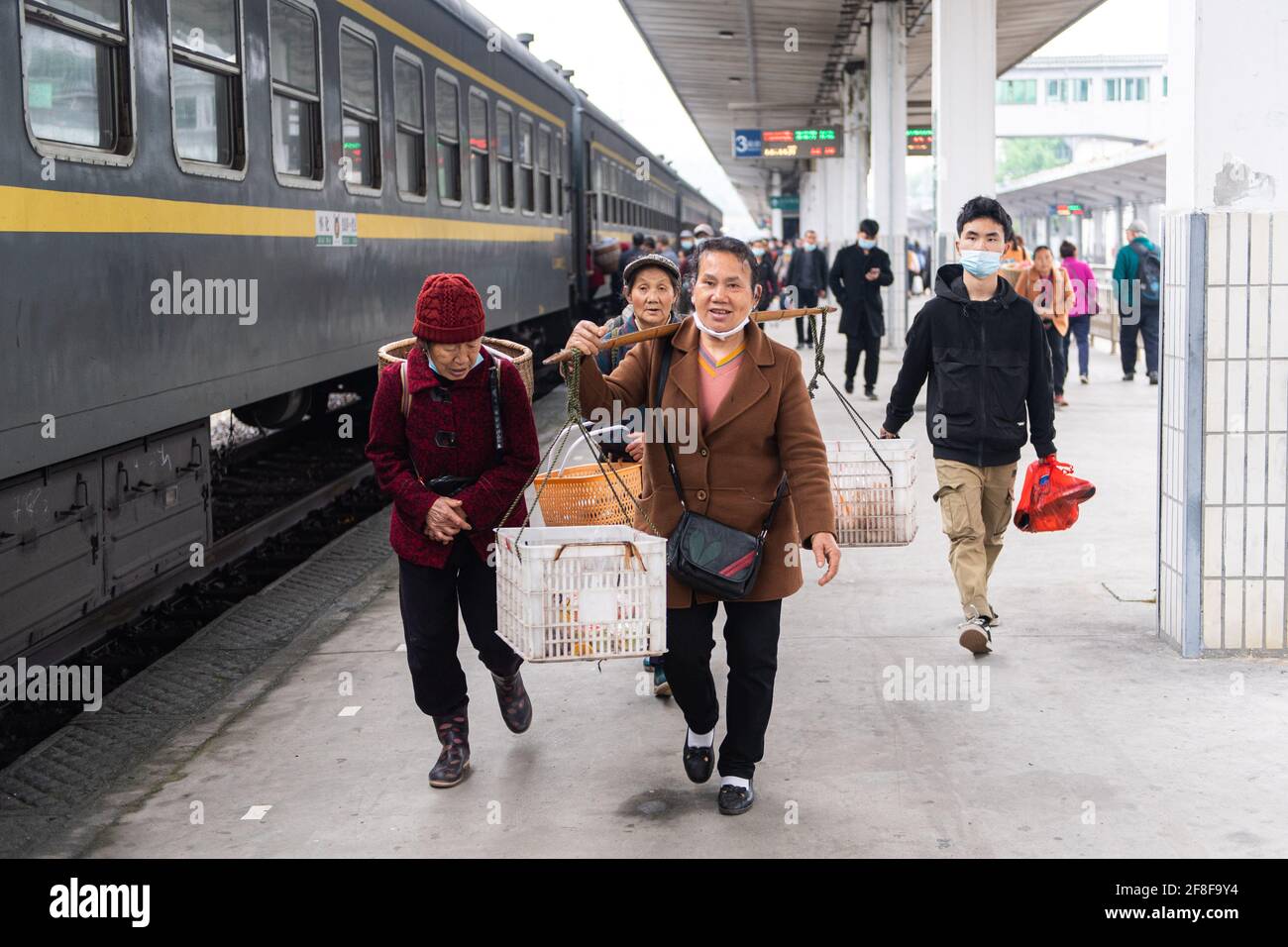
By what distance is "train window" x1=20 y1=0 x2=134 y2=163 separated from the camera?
553 centimetres

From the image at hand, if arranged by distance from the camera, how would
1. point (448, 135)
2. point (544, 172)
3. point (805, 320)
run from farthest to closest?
point (805, 320), point (544, 172), point (448, 135)

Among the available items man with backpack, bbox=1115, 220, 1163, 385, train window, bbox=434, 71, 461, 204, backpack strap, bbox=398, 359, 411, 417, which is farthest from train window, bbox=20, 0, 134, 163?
man with backpack, bbox=1115, 220, 1163, 385

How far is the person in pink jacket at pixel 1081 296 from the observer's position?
1739cm

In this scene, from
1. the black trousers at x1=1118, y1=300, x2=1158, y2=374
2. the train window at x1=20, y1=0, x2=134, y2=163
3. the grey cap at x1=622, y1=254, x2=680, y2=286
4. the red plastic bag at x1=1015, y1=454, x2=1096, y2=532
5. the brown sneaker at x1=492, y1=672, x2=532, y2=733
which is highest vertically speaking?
the train window at x1=20, y1=0, x2=134, y2=163

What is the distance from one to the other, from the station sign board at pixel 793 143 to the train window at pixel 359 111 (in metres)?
21.1

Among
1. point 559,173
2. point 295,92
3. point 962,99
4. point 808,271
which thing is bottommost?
point 808,271

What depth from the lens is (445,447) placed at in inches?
198

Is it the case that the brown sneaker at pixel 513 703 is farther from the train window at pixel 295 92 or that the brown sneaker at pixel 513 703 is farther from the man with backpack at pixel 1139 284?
the man with backpack at pixel 1139 284

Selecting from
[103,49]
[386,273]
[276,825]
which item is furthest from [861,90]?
[276,825]

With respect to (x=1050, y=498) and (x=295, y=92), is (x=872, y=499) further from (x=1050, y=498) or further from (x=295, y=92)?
(x=295, y=92)

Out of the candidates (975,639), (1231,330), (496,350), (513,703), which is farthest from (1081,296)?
(513,703)

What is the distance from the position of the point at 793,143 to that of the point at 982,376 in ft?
82.4

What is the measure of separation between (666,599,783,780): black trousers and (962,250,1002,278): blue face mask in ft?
7.33

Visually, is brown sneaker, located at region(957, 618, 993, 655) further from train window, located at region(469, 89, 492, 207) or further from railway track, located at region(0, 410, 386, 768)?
train window, located at region(469, 89, 492, 207)
